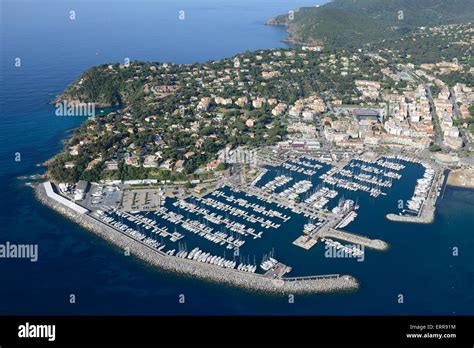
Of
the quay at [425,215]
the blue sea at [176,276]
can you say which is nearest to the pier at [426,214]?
the quay at [425,215]

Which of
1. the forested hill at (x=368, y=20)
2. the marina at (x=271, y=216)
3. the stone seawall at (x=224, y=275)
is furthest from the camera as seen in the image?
the forested hill at (x=368, y=20)

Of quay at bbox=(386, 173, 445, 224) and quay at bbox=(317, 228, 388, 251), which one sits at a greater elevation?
quay at bbox=(386, 173, 445, 224)

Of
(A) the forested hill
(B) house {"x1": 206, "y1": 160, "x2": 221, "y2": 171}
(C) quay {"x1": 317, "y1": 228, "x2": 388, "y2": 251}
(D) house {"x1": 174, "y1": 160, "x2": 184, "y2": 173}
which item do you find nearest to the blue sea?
(C) quay {"x1": 317, "y1": 228, "x2": 388, "y2": 251}

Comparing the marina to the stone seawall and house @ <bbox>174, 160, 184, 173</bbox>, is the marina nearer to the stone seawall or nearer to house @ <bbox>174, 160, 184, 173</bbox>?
the stone seawall

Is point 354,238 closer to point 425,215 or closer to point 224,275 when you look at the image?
point 425,215

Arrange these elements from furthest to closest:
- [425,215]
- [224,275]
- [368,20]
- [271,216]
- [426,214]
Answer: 1. [368,20]
2. [426,214]
3. [425,215]
4. [271,216]
5. [224,275]

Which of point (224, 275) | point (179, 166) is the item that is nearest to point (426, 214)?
point (224, 275)

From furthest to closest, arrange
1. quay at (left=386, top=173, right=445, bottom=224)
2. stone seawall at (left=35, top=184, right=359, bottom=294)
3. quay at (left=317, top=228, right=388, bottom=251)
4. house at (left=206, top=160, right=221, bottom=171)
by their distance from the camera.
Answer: house at (left=206, top=160, right=221, bottom=171) → quay at (left=386, top=173, right=445, bottom=224) → quay at (left=317, top=228, right=388, bottom=251) → stone seawall at (left=35, top=184, right=359, bottom=294)

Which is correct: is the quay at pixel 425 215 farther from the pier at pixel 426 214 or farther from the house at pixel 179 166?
the house at pixel 179 166
